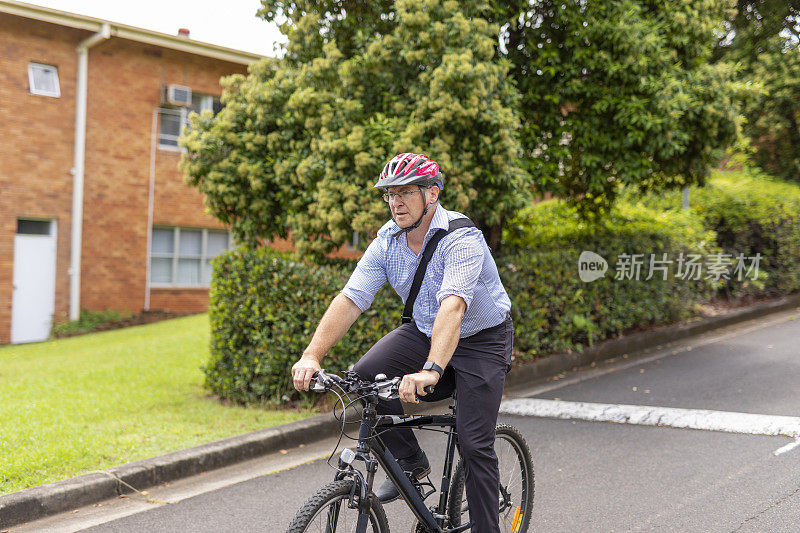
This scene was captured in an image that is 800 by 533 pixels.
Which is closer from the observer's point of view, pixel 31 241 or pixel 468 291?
pixel 468 291

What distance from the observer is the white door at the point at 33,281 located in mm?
15859

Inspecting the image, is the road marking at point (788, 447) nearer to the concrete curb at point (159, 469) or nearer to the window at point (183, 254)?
the concrete curb at point (159, 469)

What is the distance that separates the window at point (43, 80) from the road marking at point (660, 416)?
13.4m

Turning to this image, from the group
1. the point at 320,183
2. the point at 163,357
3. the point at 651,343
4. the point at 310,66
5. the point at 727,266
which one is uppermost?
the point at 310,66

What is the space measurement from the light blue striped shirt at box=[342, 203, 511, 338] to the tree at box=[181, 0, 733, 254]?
3.89 meters

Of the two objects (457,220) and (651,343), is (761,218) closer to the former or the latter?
(651,343)

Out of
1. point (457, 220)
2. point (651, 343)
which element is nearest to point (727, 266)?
point (651, 343)

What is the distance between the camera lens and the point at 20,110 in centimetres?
1577

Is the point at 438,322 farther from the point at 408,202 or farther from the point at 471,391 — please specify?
the point at 408,202

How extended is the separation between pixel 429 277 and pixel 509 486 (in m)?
1.33

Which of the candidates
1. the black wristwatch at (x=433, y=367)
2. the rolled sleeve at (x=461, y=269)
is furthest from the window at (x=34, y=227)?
the black wristwatch at (x=433, y=367)

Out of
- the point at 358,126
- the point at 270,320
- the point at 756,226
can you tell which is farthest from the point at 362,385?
the point at 756,226

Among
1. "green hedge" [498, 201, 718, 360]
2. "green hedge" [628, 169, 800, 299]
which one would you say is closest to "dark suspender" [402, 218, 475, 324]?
"green hedge" [498, 201, 718, 360]

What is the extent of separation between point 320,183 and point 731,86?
18.3ft
